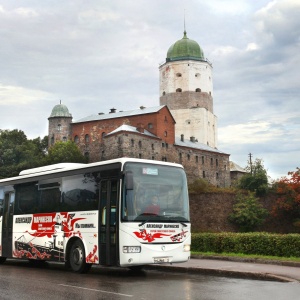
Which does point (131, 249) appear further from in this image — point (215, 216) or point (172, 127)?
point (172, 127)

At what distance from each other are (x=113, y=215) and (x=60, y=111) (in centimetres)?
9154

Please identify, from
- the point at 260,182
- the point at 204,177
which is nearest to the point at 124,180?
the point at 260,182

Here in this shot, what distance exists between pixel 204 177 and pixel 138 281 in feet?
289

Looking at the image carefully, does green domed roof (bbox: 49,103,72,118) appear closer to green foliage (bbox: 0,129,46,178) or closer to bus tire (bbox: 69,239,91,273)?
green foliage (bbox: 0,129,46,178)

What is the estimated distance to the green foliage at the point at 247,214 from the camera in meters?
59.9

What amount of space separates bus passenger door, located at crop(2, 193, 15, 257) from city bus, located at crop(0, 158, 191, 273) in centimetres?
188

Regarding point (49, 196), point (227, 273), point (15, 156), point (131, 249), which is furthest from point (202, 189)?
point (131, 249)

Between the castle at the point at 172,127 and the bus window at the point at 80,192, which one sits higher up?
the castle at the point at 172,127

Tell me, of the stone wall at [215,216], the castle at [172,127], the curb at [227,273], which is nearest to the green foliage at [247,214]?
the stone wall at [215,216]

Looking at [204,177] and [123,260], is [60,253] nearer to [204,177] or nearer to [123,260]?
[123,260]

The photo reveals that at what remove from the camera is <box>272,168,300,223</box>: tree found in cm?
5822

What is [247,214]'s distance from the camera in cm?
5962

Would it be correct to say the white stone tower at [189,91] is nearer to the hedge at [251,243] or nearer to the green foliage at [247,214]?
the green foliage at [247,214]

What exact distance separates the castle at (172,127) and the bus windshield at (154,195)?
69109 mm
